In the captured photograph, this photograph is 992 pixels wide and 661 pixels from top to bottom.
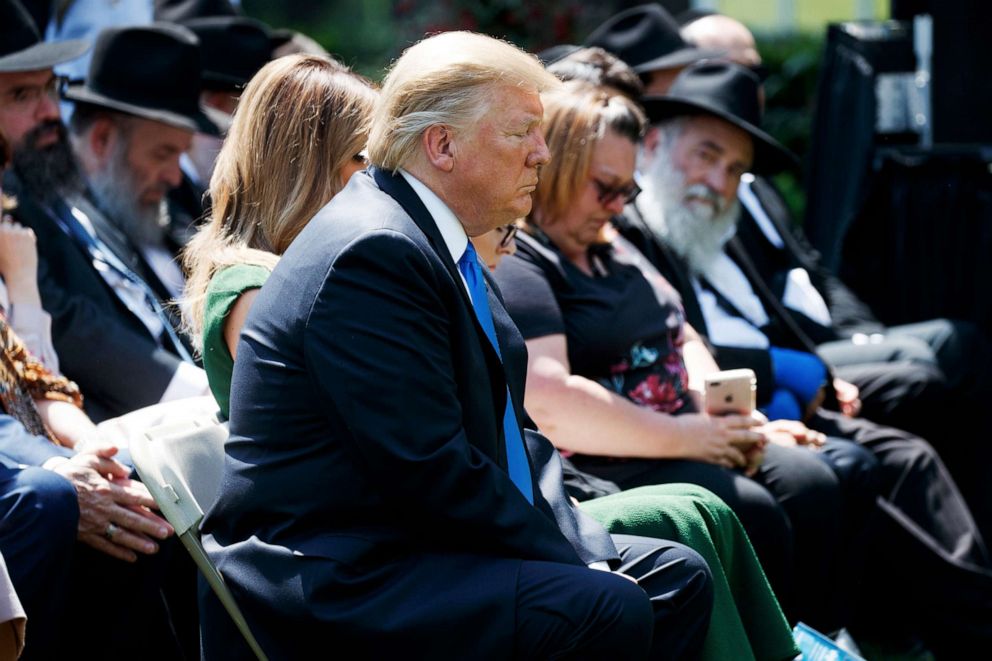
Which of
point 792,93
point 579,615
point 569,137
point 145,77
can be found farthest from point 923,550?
point 792,93

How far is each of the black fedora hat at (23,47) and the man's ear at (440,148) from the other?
2.23 meters

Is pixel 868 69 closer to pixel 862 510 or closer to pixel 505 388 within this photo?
pixel 862 510

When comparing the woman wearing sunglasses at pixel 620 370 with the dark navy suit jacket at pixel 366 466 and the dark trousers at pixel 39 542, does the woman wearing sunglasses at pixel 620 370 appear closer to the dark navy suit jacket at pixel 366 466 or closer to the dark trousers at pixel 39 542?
the dark navy suit jacket at pixel 366 466

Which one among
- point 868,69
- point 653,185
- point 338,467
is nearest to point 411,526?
point 338,467

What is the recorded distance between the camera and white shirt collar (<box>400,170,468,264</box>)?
9.25 feet

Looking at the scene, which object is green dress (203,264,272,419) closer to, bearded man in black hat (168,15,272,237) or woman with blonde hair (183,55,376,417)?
woman with blonde hair (183,55,376,417)

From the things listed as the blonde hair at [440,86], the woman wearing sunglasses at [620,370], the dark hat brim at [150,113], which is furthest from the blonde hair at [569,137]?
the dark hat brim at [150,113]

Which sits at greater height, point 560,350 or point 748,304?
point 560,350

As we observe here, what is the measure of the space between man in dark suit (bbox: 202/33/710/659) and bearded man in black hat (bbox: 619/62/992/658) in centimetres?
204

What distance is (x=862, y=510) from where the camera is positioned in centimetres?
460

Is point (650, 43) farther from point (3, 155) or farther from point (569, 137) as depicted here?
point (3, 155)

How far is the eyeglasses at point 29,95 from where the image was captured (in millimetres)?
4609

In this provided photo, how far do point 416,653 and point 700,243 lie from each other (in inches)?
110

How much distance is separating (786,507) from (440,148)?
193cm
